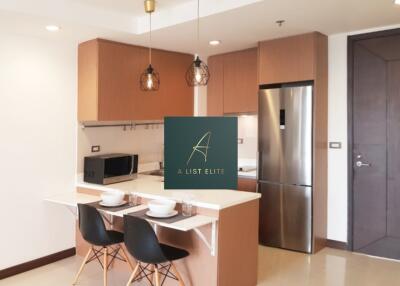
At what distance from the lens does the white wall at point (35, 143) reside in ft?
12.4

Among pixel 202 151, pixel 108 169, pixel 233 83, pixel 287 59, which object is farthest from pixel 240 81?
pixel 108 169

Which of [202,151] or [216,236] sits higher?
[202,151]

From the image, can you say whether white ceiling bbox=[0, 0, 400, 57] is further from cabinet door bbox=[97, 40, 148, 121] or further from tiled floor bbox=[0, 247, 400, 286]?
tiled floor bbox=[0, 247, 400, 286]

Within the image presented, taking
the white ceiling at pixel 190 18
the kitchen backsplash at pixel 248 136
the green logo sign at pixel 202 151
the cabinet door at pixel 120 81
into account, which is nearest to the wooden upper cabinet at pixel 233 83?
the kitchen backsplash at pixel 248 136

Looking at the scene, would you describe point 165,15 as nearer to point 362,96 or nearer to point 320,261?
point 362,96

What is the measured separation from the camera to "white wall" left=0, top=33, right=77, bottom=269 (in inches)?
149

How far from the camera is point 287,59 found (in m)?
4.32

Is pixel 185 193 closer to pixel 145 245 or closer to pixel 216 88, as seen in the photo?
pixel 145 245

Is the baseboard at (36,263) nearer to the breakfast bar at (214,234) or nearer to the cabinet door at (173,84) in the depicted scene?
the breakfast bar at (214,234)

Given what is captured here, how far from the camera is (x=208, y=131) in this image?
138 inches

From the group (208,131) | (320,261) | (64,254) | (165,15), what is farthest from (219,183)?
(64,254)

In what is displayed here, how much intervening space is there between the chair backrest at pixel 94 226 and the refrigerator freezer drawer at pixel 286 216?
76.4 inches

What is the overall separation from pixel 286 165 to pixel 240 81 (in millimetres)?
1392

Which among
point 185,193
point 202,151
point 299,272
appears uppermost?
point 202,151
